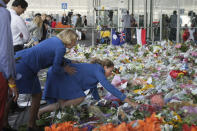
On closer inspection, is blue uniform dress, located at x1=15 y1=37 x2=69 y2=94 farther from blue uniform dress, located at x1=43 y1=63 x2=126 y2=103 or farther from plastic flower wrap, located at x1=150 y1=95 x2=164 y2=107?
plastic flower wrap, located at x1=150 y1=95 x2=164 y2=107

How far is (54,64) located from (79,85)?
0.55m

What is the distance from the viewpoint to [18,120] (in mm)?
4559

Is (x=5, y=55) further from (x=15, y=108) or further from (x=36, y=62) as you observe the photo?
(x=15, y=108)

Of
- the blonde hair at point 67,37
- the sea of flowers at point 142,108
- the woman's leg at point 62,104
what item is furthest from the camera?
the woman's leg at point 62,104

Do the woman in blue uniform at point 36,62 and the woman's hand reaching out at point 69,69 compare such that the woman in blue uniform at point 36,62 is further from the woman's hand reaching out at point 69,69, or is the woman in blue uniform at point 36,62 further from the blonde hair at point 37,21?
the blonde hair at point 37,21

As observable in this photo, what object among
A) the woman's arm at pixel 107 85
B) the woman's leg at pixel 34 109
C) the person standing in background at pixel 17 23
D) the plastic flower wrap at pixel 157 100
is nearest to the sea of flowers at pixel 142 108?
the plastic flower wrap at pixel 157 100

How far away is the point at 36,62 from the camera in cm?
394

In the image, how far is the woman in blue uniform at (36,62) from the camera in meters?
3.85

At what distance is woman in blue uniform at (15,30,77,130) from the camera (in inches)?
151

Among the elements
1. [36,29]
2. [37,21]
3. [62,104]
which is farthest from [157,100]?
[36,29]

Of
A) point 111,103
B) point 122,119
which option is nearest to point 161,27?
point 111,103

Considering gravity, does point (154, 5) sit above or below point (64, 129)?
above

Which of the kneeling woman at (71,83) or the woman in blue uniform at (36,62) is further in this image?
the kneeling woman at (71,83)

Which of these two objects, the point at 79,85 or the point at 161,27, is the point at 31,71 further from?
the point at 161,27
